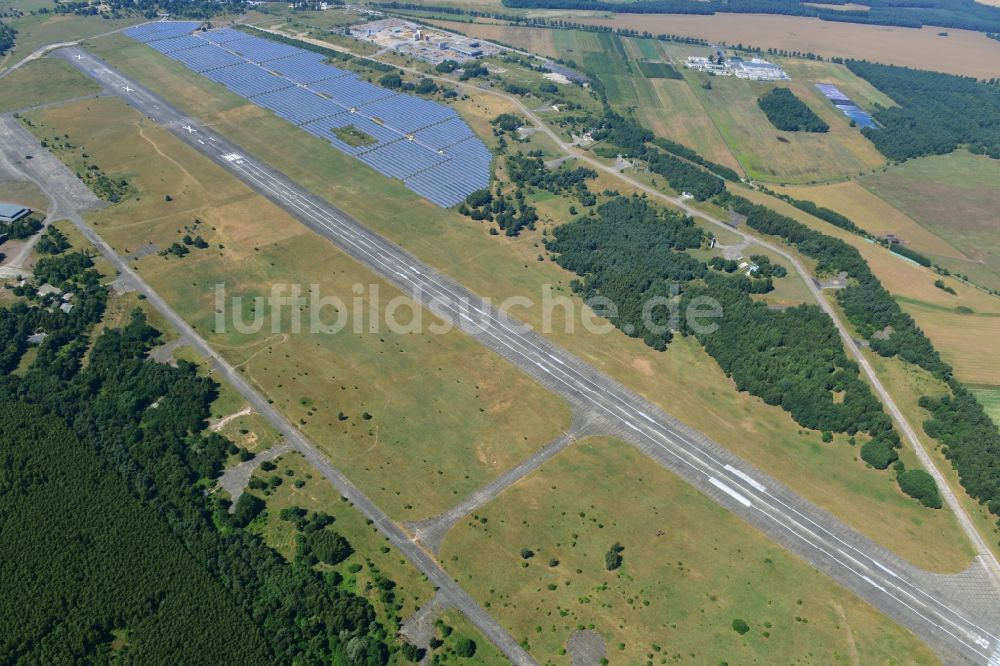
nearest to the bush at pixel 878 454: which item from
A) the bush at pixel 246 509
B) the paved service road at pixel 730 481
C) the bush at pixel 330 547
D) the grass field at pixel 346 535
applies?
the paved service road at pixel 730 481

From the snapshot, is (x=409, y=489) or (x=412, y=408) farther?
(x=412, y=408)

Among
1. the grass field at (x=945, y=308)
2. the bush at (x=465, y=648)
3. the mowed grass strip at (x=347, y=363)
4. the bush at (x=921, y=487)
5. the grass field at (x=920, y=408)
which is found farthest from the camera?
the grass field at (x=945, y=308)

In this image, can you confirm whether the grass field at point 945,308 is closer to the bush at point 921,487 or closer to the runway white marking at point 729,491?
the bush at point 921,487

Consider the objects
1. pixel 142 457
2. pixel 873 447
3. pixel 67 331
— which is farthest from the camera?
pixel 67 331

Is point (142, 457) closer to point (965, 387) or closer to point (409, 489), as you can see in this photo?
point (409, 489)

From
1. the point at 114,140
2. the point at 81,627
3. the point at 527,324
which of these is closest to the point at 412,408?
the point at 527,324

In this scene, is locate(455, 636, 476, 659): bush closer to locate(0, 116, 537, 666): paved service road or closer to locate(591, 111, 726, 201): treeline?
locate(0, 116, 537, 666): paved service road

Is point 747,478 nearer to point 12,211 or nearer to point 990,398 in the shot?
point 990,398
